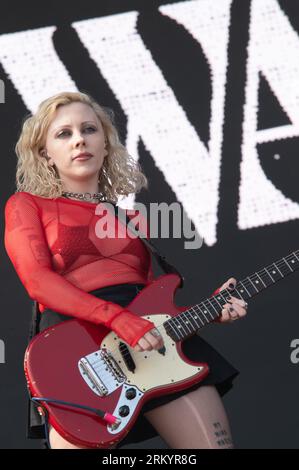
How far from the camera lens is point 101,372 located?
6.95 ft

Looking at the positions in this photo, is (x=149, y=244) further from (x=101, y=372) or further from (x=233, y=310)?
(x=101, y=372)

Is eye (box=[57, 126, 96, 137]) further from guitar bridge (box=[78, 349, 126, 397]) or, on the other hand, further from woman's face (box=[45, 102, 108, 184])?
guitar bridge (box=[78, 349, 126, 397])

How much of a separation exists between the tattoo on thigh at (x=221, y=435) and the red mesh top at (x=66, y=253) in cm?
36

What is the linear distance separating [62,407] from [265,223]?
1420 millimetres

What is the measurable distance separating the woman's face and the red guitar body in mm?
419

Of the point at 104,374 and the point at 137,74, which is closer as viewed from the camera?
the point at 104,374

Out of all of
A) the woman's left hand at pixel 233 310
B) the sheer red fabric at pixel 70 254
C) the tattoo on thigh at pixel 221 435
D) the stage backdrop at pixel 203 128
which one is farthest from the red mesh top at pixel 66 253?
the stage backdrop at pixel 203 128

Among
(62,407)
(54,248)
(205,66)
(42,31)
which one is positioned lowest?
(62,407)

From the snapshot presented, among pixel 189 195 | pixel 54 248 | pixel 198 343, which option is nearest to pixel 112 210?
pixel 54 248

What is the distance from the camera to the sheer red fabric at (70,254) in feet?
7.02

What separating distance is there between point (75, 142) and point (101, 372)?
0.64 metres

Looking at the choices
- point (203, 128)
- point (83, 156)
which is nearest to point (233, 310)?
point (83, 156)

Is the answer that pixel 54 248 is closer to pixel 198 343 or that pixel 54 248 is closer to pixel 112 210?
pixel 112 210

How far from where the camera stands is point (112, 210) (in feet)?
7.86
